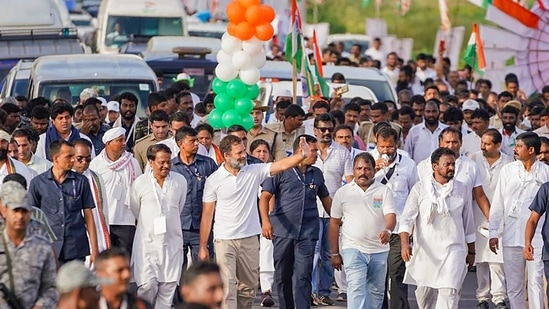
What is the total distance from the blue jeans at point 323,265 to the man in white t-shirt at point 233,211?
5.86 ft

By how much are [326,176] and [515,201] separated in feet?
6.78

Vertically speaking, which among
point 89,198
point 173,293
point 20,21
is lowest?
point 173,293

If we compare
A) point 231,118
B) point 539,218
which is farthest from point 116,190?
point 539,218

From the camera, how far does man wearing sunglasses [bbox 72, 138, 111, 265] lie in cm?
1319

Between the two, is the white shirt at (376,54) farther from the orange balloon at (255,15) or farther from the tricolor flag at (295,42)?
the orange balloon at (255,15)

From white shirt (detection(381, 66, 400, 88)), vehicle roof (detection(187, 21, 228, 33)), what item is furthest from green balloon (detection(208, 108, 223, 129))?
vehicle roof (detection(187, 21, 228, 33))

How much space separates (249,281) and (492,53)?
1031 cm

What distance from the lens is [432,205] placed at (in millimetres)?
13695

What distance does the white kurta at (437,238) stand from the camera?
541 inches

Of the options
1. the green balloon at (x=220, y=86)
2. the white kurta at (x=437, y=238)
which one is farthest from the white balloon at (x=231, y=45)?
the white kurta at (x=437, y=238)

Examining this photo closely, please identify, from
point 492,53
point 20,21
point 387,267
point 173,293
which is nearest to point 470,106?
point 492,53

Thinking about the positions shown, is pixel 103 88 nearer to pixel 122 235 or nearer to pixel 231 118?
pixel 231 118

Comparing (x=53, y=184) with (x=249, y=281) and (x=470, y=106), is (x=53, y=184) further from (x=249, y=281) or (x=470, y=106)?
(x=470, y=106)

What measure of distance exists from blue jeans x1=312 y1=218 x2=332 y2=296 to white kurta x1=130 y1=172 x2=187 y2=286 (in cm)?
239
